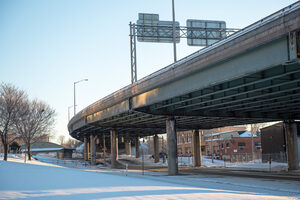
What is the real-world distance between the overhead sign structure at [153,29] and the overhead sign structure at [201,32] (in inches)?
55.6

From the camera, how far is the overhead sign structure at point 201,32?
35781mm

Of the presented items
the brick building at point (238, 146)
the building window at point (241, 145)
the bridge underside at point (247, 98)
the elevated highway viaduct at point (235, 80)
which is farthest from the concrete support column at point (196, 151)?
the building window at point (241, 145)

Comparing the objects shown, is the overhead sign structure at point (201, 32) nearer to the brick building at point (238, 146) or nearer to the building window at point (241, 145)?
the brick building at point (238, 146)

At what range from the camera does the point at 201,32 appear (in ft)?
119

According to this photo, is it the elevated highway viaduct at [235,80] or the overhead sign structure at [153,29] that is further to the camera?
the overhead sign structure at [153,29]

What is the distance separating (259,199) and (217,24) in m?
26.6

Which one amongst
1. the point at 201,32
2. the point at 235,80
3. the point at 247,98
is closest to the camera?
the point at 235,80

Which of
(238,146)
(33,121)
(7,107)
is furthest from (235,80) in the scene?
(238,146)

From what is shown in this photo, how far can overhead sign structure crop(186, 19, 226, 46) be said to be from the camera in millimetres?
35781

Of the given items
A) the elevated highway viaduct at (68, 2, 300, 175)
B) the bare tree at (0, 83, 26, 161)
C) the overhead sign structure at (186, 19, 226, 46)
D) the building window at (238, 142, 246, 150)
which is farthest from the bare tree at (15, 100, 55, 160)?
the building window at (238, 142, 246, 150)

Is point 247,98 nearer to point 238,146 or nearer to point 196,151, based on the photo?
point 196,151

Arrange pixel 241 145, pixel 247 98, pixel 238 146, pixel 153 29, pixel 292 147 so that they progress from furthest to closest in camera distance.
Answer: pixel 241 145 → pixel 238 146 → pixel 292 147 → pixel 153 29 → pixel 247 98

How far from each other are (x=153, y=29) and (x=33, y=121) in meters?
31.4

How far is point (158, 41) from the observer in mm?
36125
